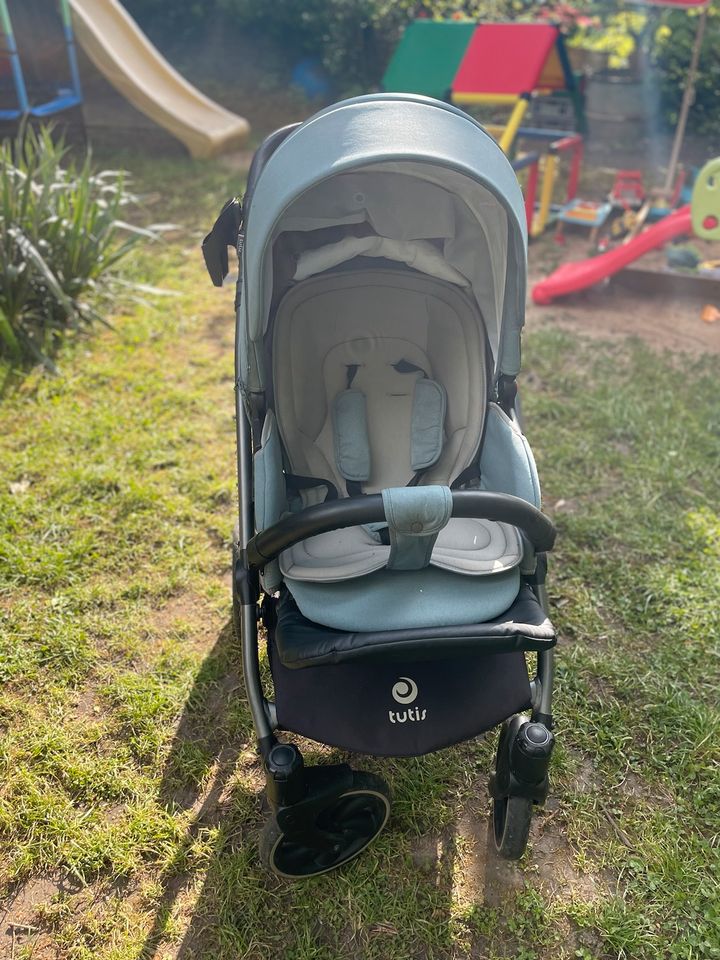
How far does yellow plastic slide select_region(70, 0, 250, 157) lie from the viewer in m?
7.17

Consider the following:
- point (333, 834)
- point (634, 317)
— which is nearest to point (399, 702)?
point (333, 834)

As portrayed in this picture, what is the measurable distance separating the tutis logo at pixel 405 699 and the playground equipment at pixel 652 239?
362cm

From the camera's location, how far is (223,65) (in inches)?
409

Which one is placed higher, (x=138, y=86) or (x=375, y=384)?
(x=375, y=384)

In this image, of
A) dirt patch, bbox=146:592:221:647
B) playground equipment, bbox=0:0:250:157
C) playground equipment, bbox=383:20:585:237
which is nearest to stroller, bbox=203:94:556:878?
dirt patch, bbox=146:592:221:647

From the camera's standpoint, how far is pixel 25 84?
268 inches

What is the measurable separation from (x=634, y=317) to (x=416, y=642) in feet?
12.3

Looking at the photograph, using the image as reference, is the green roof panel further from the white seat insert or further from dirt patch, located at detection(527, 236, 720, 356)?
the white seat insert

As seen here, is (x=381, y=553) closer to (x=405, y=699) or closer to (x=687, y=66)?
(x=405, y=699)

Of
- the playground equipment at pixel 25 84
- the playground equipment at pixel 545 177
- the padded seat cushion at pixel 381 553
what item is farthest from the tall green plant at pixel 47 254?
the playground equipment at pixel 545 177

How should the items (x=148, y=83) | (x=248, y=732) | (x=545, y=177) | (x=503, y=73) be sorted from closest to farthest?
(x=248, y=732), (x=545, y=177), (x=503, y=73), (x=148, y=83)

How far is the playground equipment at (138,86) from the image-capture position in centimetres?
692

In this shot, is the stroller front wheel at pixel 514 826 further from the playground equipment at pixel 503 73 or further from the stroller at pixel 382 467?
the playground equipment at pixel 503 73

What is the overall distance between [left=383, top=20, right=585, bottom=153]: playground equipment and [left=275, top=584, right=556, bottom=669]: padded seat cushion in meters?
4.80
